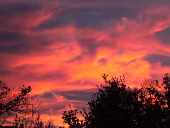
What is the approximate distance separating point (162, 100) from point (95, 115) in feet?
43.9

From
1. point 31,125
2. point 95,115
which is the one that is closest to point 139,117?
point 95,115

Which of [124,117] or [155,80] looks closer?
[124,117]

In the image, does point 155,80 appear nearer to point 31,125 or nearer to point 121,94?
point 121,94

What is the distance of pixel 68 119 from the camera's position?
102ft

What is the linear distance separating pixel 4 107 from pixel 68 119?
912 cm

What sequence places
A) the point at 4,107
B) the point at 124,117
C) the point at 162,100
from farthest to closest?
the point at 162,100
the point at 124,117
the point at 4,107

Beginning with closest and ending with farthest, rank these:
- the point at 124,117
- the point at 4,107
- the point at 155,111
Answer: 1. the point at 4,107
2. the point at 124,117
3. the point at 155,111

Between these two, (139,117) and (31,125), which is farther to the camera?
(139,117)

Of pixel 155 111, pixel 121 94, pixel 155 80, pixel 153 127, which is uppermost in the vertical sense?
pixel 155 80

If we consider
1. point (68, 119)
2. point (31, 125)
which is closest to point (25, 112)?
point (31, 125)

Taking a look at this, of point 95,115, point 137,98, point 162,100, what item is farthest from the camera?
point 162,100

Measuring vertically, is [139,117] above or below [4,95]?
below

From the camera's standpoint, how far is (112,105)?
28672 mm

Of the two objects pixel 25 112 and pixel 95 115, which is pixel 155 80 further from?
pixel 25 112
